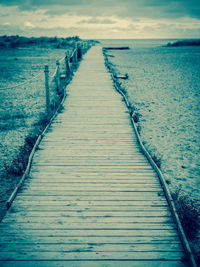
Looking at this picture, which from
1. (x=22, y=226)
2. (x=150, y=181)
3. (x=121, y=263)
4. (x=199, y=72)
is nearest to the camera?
(x=121, y=263)

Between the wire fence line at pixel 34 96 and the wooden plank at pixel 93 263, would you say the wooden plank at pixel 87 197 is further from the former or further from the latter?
the wire fence line at pixel 34 96

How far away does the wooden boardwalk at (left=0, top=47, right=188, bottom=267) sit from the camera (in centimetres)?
289

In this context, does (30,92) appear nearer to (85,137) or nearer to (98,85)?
(98,85)

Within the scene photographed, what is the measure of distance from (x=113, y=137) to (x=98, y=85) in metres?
5.28

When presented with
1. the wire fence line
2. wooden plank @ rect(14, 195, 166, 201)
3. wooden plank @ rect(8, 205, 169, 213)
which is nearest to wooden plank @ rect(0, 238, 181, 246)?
wooden plank @ rect(8, 205, 169, 213)

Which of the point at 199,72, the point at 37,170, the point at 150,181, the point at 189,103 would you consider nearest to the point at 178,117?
the point at 189,103

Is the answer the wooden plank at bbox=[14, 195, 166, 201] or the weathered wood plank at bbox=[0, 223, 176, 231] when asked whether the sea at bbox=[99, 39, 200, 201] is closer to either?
the wooden plank at bbox=[14, 195, 166, 201]

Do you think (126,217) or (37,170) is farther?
(37,170)

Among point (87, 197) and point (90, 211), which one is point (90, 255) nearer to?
point (90, 211)

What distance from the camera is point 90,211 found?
11.7ft

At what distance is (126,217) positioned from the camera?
11.3ft

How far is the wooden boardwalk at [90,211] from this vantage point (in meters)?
2.89

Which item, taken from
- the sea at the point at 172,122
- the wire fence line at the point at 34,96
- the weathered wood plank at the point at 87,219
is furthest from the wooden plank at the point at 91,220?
the wire fence line at the point at 34,96

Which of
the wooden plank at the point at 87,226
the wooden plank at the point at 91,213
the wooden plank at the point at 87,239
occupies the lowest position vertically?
the wooden plank at the point at 87,239
